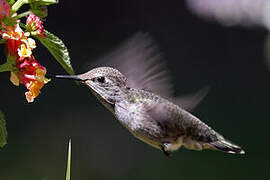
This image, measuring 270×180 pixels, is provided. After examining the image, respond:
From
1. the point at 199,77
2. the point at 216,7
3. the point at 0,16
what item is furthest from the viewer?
the point at 199,77

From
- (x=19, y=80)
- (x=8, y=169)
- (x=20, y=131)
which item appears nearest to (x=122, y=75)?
(x=19, y=80)

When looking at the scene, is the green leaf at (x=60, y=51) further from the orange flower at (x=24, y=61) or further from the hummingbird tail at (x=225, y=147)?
the hummingbird tail at (x=225, y=147)

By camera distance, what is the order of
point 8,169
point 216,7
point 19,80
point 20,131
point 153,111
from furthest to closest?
1. point 20,131
2. point 8,169
3. point 216,7
4. point 153,111
5. point 19,80

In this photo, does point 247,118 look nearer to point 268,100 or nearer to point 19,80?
point 268,100

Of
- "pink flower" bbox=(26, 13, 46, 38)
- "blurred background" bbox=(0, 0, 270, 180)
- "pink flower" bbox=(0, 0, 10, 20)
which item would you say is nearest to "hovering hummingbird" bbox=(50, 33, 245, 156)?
"pink flower" bbox=(26, 13, 46, 38)

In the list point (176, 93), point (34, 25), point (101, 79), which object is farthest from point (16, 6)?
point (176, 93)

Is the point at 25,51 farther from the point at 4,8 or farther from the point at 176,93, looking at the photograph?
the point at 176,93

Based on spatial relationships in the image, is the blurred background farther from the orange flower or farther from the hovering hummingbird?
the orange flower

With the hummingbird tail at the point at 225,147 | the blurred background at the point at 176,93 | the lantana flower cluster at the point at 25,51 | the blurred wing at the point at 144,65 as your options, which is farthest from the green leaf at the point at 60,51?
the blurred background at the point at 176,93
